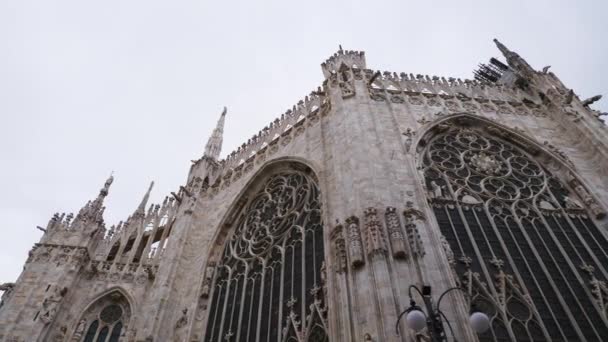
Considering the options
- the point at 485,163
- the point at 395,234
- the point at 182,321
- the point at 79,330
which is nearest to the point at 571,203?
the point at 485,163

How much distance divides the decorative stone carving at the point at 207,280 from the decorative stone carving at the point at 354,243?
641cm

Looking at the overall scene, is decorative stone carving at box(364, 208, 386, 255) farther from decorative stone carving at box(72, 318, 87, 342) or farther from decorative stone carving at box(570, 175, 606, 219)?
decorative stone carving at box(72, 318, 87, 342)

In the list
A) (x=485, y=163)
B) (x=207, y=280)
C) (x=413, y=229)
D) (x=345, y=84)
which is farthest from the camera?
(x=345, y=84)

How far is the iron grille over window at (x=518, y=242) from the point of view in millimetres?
10164

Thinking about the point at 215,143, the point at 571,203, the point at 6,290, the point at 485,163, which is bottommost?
the point at 6,290

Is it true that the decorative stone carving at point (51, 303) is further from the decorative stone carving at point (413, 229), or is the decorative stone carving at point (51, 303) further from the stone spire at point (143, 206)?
the decorative stone carving at point (413, 229)

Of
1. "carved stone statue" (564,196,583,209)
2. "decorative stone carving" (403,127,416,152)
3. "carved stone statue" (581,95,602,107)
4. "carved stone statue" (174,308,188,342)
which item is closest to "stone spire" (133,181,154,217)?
"carved stone statue" (174,308,188,342)

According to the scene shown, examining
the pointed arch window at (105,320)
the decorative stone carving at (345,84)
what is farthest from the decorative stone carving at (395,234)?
the pointed arch window at (105,320)

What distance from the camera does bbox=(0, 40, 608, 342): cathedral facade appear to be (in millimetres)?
10031

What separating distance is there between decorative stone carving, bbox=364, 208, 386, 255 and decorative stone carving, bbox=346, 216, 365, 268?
0.80 feet

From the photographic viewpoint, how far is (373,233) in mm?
10008

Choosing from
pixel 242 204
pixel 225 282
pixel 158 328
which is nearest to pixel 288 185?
pixel 242 204

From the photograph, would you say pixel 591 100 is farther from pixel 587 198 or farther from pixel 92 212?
pixel 92 212

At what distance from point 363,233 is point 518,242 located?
184 inches
